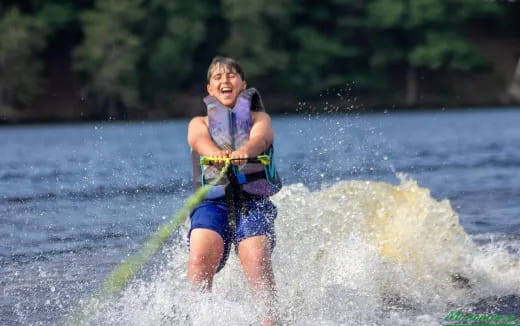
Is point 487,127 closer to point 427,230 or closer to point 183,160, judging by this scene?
point 183,160

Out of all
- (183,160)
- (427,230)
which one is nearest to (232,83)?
(427,230)

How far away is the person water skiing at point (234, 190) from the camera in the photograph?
627cm

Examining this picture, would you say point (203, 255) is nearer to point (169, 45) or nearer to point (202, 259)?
point (202, 259)

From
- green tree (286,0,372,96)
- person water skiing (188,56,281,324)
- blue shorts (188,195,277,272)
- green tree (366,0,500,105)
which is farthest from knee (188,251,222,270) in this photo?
green tree (366,0,500,105)

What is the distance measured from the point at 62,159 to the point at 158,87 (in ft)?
99.8

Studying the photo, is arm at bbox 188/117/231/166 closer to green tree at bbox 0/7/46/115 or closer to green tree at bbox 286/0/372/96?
green tree at bbox 0/7/46/115

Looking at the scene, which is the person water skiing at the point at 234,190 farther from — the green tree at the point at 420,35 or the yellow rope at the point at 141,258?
the green tree at the point at 420,35

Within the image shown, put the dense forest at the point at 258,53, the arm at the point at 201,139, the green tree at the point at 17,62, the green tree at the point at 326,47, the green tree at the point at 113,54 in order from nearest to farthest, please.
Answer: the arm at the point at 201,139 → the green tree at the point at 17,62 → the green tree at the point at 113,54 → the dense forest at the point at 258,53 → the green tree at the point at 326,47

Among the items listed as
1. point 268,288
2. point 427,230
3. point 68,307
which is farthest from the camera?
point 427,230

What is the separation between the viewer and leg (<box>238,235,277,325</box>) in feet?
20.5

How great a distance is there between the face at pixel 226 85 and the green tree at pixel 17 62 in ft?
135

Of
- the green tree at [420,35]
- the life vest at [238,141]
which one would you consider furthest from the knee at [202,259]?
the green tree at [420,35]

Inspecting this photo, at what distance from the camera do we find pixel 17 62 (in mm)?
47438

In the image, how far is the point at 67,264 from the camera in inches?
330
